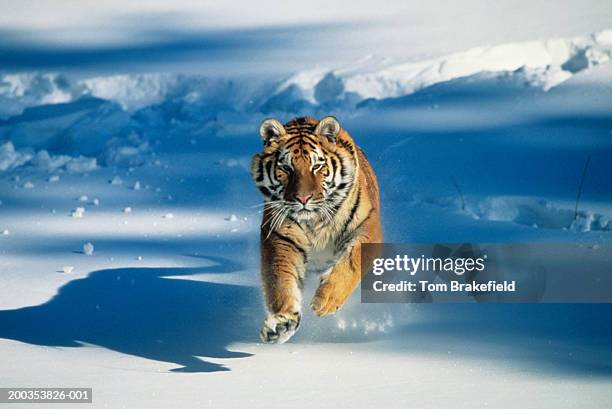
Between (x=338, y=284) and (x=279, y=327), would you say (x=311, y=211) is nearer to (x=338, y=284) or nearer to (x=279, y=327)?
(x=338, y=284)

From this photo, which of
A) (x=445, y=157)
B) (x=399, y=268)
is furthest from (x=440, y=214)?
(x=399, y=268)

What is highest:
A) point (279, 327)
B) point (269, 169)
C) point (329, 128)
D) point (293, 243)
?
point (329, 128)

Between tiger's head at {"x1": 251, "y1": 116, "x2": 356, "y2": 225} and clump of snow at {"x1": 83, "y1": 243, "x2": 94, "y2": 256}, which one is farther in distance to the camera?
clump of snow at {"x1": 83, "y1": 243, "x2": 94, "y2": 256}

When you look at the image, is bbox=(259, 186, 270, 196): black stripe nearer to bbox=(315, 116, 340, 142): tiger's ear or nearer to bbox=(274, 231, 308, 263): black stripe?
bbox=(274, 231, 308, 263): black stripe

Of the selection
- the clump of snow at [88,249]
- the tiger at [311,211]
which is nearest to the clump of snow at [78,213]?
the clump of snow at [88,249]

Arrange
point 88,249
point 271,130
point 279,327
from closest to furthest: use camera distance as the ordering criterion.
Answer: point 279,327 < point 271,130 < point 88,249

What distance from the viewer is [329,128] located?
3143 mm

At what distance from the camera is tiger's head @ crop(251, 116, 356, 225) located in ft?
10.2

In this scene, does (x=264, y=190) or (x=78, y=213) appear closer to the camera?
(x=264, y=190)

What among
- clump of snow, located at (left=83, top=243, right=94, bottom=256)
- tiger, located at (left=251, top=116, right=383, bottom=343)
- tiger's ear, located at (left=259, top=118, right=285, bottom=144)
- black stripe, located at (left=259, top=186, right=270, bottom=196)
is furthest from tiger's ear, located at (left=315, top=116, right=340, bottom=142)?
clump of snow, located at (left=83, top=243, right=94, bottom=256)

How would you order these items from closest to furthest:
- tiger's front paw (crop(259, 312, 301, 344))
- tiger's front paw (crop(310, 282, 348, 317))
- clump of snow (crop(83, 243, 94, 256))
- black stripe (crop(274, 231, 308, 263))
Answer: tiger's front paw (crop(259, 312, 301, 344)) → tiger's front paw (crop(310, 282, 348, 317)) → black stripe (crop(274, 231, 308, 263)) → clump of snow (crop(83, 243, 94, 256))

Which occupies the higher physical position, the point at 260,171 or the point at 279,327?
the point at 260,171

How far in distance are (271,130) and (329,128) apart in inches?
7.0

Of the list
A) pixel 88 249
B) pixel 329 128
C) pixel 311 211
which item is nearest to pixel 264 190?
pixel 311 211
